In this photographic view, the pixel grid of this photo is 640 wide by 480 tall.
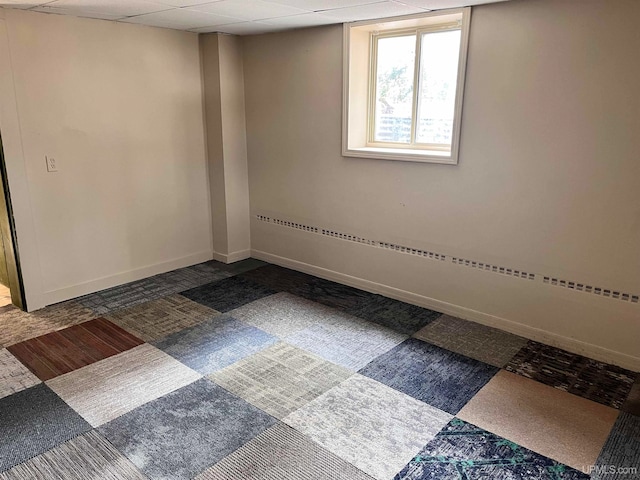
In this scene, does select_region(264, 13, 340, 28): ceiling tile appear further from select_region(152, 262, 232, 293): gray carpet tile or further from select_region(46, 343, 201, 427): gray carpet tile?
select_region(46, 343, 201, 427): gray carpet tile

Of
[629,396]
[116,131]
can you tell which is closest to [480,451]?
[629,396]

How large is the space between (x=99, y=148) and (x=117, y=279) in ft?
3.71

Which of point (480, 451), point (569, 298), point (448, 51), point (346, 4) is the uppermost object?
point (346, 4)

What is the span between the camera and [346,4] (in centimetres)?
297

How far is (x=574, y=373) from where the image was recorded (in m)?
2.80

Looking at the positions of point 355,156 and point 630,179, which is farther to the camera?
point 355,156

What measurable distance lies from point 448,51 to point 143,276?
319 centimetres

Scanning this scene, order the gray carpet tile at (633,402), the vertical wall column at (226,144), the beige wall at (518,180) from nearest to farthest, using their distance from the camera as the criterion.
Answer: the gray carpet tile at (633,402)
the beige wall at (518,180)
the vertical wall column at (226,144)

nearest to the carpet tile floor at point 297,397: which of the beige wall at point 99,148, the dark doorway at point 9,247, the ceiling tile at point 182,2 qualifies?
the dark doorway at point 9,247

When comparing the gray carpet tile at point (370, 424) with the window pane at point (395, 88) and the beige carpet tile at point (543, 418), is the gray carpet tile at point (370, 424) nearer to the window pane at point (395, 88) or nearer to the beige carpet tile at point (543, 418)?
the beige carpet tile at point (543, 418)

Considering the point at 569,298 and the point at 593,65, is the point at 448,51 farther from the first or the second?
the point at 569,298

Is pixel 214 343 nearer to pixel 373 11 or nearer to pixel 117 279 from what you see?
pixel 117 279

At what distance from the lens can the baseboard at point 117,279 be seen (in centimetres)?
375

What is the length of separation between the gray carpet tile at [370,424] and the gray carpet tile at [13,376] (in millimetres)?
1530
